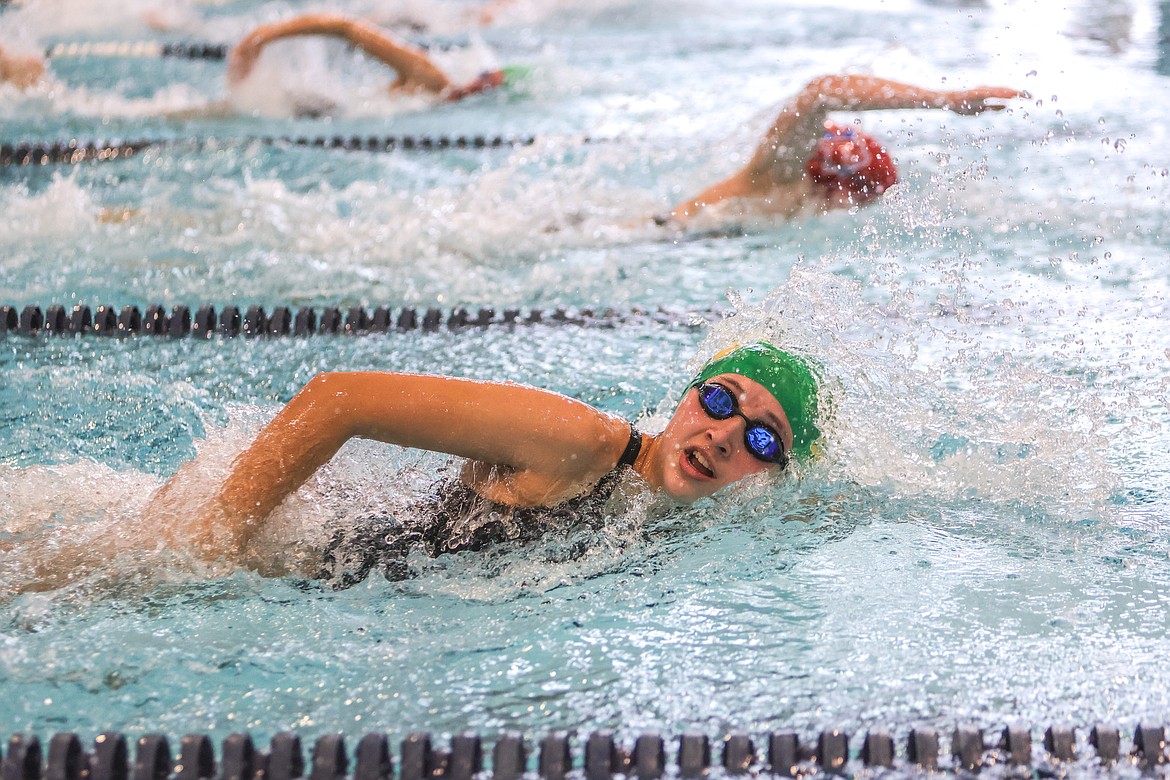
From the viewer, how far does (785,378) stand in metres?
2.38

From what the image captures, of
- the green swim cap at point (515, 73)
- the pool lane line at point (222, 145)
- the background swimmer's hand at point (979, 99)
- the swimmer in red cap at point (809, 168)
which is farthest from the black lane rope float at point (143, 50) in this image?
the background swimmer's hand at point (979, 99)

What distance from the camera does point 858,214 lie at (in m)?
4.82

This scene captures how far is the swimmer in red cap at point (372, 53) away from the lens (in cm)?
625

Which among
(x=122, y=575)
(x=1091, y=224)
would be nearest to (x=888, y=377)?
(x=122, y=575)

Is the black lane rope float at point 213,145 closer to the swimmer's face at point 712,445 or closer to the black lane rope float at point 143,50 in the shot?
the black lane rope float at point 143,50

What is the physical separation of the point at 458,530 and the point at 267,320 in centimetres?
175

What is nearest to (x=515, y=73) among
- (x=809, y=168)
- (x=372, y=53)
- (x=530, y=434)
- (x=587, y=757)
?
(x=372, y=53)

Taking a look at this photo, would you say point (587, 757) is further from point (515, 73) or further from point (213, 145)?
point (515, 73)

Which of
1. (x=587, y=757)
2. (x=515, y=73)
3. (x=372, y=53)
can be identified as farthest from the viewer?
(x=515, y=73)

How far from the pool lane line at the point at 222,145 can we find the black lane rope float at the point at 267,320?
7.13 feet

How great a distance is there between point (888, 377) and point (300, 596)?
1629 mm

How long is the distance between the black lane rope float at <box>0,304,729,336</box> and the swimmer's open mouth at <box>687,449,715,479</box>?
1.70 meters

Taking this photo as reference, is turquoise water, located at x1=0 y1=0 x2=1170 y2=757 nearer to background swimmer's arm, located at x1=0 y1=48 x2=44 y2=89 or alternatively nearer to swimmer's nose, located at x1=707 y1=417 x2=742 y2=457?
swimmer's nose, located at x1=707 y1=417 x2=742 y2=457

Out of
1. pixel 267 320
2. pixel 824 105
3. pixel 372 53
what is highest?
pixel 372 53
